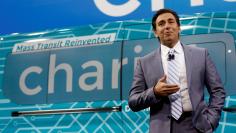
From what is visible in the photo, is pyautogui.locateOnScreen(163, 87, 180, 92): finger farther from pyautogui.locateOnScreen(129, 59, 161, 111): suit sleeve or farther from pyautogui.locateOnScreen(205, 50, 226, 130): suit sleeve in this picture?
pyautogui.locateOnScreen(205, 50, 226, 130): suit sleeve

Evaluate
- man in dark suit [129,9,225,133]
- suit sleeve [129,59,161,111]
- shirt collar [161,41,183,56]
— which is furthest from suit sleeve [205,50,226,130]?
suit sleeve [129,59,161,111]

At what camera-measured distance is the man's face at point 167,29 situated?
2.12m

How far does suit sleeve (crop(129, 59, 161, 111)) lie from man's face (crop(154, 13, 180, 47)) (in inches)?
7.5

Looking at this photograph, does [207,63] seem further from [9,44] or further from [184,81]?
[9,44]

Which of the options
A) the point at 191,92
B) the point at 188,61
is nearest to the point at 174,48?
the point at 188,61

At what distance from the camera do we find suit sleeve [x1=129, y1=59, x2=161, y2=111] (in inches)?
78.3

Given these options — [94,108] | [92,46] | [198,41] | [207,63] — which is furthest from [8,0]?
[207,63]

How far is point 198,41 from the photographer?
304cm

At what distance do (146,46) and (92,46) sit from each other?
1.53 feet

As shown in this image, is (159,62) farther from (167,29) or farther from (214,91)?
(214,91)

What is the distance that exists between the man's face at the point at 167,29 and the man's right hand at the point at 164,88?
0.26 m

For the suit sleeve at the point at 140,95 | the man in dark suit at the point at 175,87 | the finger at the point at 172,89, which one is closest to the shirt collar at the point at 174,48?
the man in dark suit at the point at 175,87

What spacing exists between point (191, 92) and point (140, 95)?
0.25m

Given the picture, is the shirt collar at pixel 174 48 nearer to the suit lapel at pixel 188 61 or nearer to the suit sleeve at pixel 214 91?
the suit lapel at pixel 188 61
